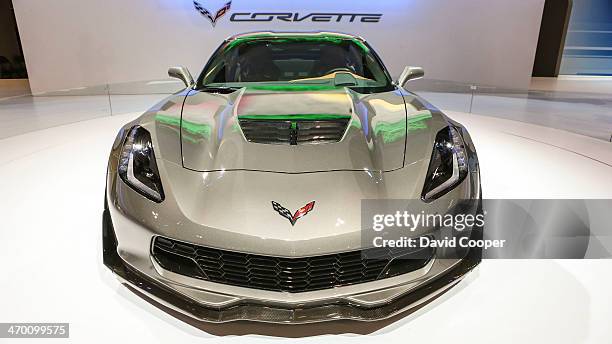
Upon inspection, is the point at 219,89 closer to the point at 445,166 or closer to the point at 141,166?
the point at 141,166

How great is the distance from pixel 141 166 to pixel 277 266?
0.65 meters

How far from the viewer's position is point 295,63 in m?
2.63

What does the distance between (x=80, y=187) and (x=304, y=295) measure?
2075mm

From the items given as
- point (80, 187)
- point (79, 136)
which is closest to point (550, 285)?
point (80, 187)

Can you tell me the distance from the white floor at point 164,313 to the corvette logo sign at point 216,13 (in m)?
4.95

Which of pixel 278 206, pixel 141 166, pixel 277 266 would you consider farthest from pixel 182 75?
pixel 277 266

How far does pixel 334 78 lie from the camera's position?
7.84 ft

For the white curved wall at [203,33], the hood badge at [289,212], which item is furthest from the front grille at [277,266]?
the white curved wall at [203,33]

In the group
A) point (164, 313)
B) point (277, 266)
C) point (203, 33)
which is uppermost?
point (203, 33)

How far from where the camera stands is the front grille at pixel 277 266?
1.18 meters

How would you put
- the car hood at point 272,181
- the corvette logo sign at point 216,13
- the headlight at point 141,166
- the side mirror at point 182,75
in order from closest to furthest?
the car hood at point 272,181 → the headlight at point 141,166 → the side mirror at point 182,75 → the corvette logo sign at point 216,13

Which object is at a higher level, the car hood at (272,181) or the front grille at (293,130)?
the front grille at (293,130)

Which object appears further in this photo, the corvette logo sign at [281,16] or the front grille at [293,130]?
the corvette logo sign at [281,16]

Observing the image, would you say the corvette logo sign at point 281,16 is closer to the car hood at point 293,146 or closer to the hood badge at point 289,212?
the car hood at point 293,146
